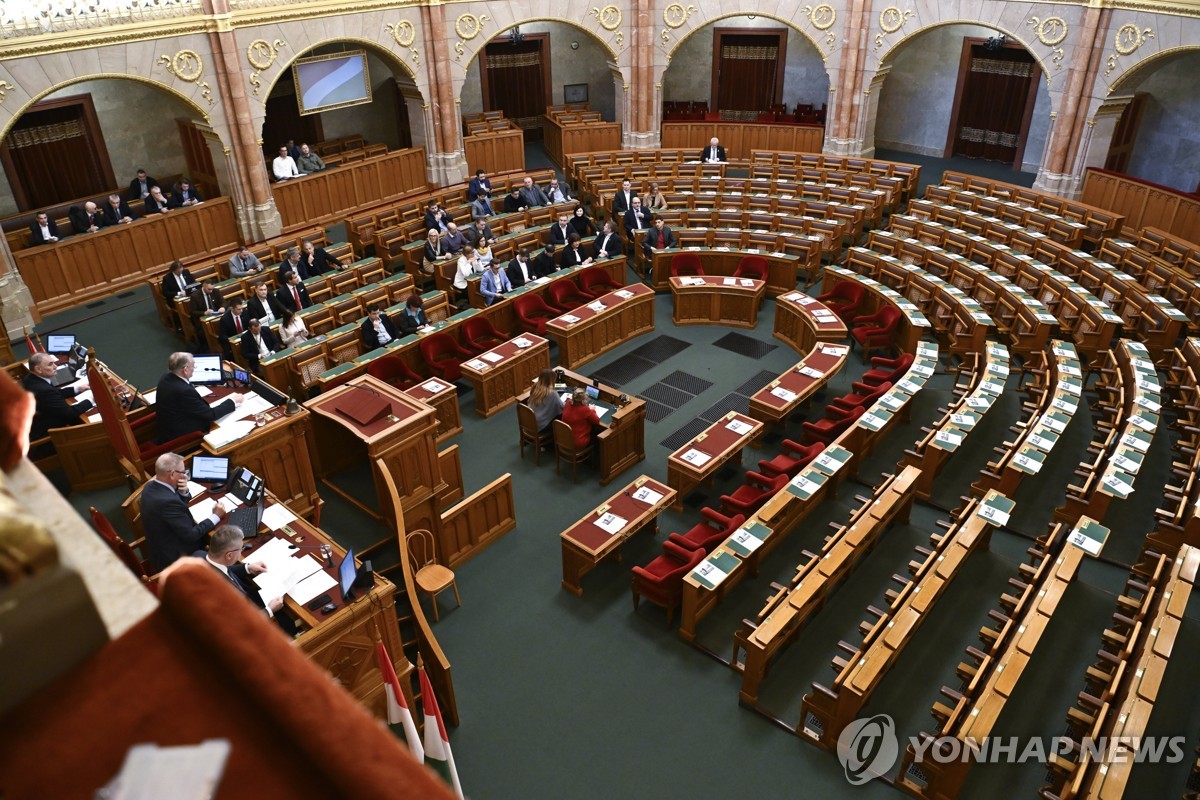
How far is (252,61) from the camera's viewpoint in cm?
1628

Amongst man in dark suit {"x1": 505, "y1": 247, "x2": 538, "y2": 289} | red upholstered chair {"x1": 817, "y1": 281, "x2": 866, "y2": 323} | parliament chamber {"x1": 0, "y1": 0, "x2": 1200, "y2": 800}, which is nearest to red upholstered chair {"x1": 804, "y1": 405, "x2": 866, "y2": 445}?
parliament chamber {"x1": 0, "y1": 0, "x2": 1200, "y2": 800}

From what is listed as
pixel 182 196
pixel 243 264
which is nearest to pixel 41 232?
pixel 182 196

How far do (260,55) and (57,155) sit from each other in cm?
478

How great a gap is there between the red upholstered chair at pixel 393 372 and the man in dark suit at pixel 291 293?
238 cm

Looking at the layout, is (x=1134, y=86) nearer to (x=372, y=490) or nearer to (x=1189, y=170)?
(x=1189, y=170)

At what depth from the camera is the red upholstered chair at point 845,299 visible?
13898 millimetres

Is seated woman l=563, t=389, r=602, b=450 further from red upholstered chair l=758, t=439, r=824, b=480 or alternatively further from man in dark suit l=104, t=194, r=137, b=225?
man in dark suit l=104, t=194, r=137, b=225

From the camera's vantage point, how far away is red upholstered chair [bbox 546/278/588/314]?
1387 centimetres

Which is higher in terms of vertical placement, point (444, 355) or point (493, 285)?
point (493, 285)

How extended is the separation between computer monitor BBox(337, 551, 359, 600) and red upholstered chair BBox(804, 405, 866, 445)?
6.02 m

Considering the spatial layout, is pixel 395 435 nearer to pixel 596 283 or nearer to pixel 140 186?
pixel 596 283

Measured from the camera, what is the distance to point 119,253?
50.6 ft

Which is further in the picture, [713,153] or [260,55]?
[713,153]

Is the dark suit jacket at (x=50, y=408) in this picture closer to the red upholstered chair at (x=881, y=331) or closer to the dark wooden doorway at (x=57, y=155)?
the dark wooden doorway at (x=57, y=155)
